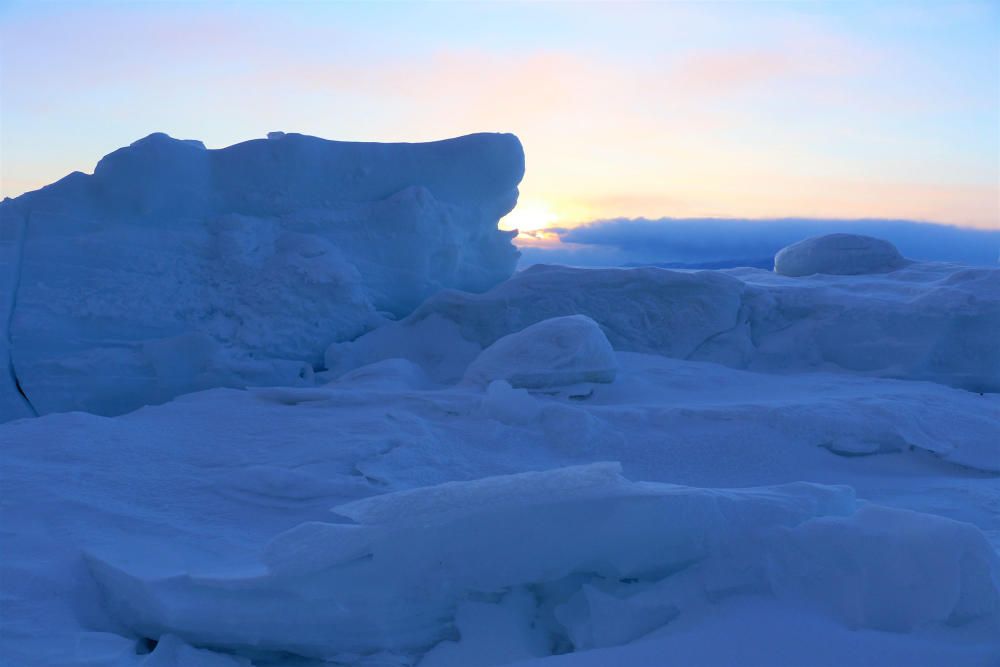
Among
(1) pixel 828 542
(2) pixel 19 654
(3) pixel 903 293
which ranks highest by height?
(3) pixel 903 293

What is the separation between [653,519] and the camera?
2369 millimetres

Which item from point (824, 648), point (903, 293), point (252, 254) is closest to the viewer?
point (824, 648)

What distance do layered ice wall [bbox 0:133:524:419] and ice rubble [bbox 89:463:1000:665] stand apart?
3.77 metres

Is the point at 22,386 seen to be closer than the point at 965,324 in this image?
Yes

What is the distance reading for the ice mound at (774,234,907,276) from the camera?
850 centimetres

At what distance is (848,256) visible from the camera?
338 inches

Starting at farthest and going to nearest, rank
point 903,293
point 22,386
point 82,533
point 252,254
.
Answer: point 903,293 < point 252,254 < point 22,386 < point 82,533

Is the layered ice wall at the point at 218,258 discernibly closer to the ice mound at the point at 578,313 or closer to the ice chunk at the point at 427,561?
the ice mound at the point at 578,313

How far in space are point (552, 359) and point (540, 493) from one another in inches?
121

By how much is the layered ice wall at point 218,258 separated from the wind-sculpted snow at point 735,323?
58 centimetres

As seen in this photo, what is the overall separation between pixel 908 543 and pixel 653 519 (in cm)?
72

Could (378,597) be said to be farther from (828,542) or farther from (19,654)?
(828,542)

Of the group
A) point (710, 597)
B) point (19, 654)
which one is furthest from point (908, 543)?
point (19, 654)

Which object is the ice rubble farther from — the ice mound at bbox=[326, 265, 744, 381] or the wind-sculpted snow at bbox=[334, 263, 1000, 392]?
the ice mound at bbox=[326, 265, 744, 381]
